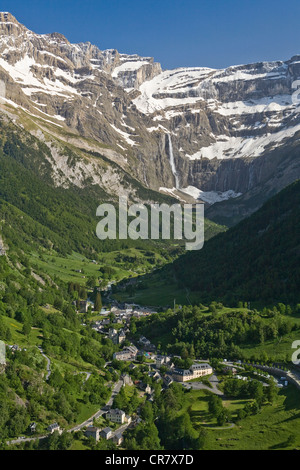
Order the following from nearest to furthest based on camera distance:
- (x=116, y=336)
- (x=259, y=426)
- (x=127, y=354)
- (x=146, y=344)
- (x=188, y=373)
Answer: (x=259, y=426) → (x=188, y=373) → (x=127, y=354) → (x=146, y=344) → (x=116, y=336)

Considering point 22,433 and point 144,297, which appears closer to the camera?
point 22,433

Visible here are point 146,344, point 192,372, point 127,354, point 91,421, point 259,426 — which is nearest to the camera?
point 259,426

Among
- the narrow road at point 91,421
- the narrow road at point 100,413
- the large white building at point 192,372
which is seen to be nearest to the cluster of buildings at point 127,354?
the large white building at point 192,372

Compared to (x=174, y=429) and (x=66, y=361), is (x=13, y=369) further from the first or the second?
(x=174, y=429)

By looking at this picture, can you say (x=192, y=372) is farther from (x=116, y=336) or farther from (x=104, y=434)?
(x=116, y=336)

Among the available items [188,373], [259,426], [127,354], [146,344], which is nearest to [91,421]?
[259,426]

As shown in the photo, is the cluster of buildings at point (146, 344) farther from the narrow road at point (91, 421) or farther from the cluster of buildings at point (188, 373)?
the narrow road at point (91, 421)

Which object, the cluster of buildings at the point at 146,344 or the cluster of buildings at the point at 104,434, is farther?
the cluster of buildings at the point at 146,344

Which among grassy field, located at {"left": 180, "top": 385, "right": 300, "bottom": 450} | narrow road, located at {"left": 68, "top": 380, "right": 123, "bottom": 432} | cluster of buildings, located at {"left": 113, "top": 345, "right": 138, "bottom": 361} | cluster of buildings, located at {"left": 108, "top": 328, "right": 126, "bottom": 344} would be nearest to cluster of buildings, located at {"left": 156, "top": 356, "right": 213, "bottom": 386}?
grassy field, located at {"left": 180, "top": 385, "right": 300, "bottom": 450}

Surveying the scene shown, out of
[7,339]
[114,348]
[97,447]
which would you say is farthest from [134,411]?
[114,348]

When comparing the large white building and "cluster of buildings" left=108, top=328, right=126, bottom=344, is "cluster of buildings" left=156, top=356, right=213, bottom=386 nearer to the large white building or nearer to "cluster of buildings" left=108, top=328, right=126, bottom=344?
the large white building

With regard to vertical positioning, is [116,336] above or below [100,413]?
above
